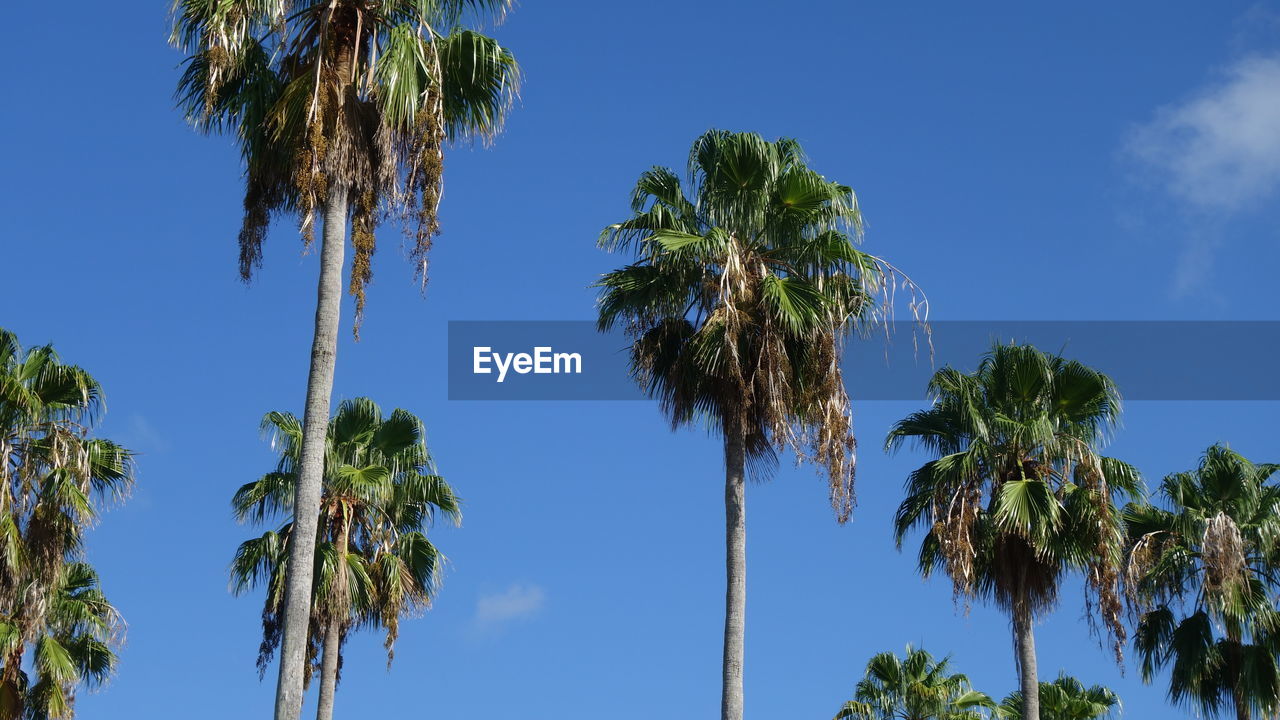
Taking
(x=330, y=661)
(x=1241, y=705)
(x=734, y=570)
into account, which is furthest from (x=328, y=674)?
(x=1241, y=705)

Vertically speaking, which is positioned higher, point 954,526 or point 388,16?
point 388,16

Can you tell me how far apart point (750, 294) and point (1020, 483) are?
643 centimetres

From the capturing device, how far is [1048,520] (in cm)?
2383

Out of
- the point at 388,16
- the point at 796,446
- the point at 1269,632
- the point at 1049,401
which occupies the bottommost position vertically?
the point at 1269,632

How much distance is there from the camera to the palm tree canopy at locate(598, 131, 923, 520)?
20.0m

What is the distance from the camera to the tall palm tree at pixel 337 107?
17.3m

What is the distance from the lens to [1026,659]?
24.5 meters

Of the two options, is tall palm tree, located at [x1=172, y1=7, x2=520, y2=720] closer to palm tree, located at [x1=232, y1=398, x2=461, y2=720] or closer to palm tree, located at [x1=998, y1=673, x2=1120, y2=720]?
palm tree, located at [x1=232, y1=398, x2=461, y2=720]

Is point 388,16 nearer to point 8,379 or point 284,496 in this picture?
point 8,379

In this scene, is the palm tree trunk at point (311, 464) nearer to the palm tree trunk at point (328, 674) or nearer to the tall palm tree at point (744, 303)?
the tall palm tree at point (744, 303)

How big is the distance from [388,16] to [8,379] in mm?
9584

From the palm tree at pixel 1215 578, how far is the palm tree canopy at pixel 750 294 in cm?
798

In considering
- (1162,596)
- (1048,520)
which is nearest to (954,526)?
(1048,520)

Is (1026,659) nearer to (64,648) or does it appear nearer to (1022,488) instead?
(1022,488)
